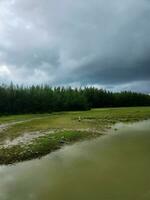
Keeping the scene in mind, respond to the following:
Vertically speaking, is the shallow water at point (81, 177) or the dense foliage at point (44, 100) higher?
the dense foliage at point (44, 100)

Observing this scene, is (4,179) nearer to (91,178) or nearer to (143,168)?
(91,178)

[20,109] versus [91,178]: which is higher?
[20,109]

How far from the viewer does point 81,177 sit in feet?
60.2

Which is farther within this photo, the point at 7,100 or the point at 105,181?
the point at 7,100

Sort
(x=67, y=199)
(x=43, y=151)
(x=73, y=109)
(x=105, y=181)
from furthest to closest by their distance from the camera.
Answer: (x=73, y=109)
(x=43, y=151)
(x=105, y=181)
(x=67, y=199)

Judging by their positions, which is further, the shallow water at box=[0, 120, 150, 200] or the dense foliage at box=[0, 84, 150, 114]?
the dense foliage at box=[0, 84, 150, 114]

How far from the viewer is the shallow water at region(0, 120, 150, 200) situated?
15.2 meters

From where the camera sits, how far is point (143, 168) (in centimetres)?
1956

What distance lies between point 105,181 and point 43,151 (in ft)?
37.5

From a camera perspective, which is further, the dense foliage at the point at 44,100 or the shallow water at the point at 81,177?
the dense foliage at the point at 44,100

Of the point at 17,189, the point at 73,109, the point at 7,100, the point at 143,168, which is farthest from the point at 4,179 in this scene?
the point at 73,109

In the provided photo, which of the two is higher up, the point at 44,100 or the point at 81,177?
the point at 44,100

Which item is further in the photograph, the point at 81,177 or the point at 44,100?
the point at 44,100

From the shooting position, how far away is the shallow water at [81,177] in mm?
15250
